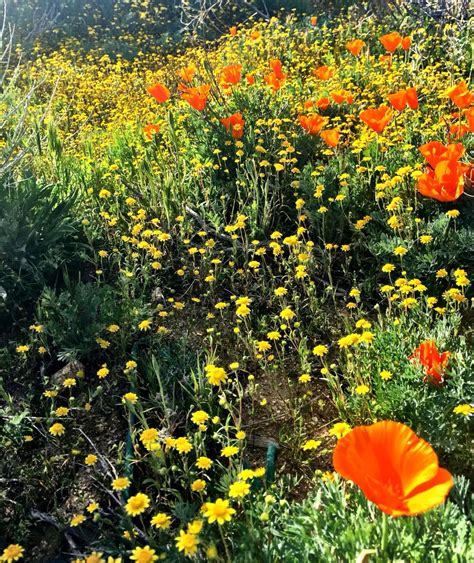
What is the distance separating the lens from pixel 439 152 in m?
2.68

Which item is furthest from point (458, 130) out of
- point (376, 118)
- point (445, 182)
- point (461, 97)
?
point (445, 182)

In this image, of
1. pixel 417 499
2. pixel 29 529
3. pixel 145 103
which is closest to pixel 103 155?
pixel 145 103

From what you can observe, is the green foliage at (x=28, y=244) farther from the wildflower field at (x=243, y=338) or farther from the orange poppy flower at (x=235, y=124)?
the orange poppy flower at (x=235, y=124)

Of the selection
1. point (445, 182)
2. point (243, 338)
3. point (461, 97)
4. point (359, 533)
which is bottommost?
point (243, 338)

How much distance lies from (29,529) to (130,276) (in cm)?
111

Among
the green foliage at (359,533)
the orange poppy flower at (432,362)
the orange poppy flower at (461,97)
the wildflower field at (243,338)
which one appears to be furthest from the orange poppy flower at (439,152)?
the green foliage at (359,533)

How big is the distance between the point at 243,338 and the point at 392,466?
138cm

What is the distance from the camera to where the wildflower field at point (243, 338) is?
1544mm

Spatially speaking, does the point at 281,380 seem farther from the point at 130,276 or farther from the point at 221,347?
the point at 130,276

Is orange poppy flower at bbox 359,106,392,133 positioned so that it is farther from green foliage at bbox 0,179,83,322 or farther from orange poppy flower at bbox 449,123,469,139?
green foliage at bbox 0,179,83,322

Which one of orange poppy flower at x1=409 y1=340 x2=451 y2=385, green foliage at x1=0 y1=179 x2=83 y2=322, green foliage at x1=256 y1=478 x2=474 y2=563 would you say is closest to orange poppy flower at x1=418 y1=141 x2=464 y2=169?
orange poppy flower at x1=409 y1=340 x2=451 y2=385

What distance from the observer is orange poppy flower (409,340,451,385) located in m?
1.89

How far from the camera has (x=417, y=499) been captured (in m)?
1.05

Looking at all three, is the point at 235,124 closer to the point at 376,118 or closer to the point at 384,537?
the point at 376,118
